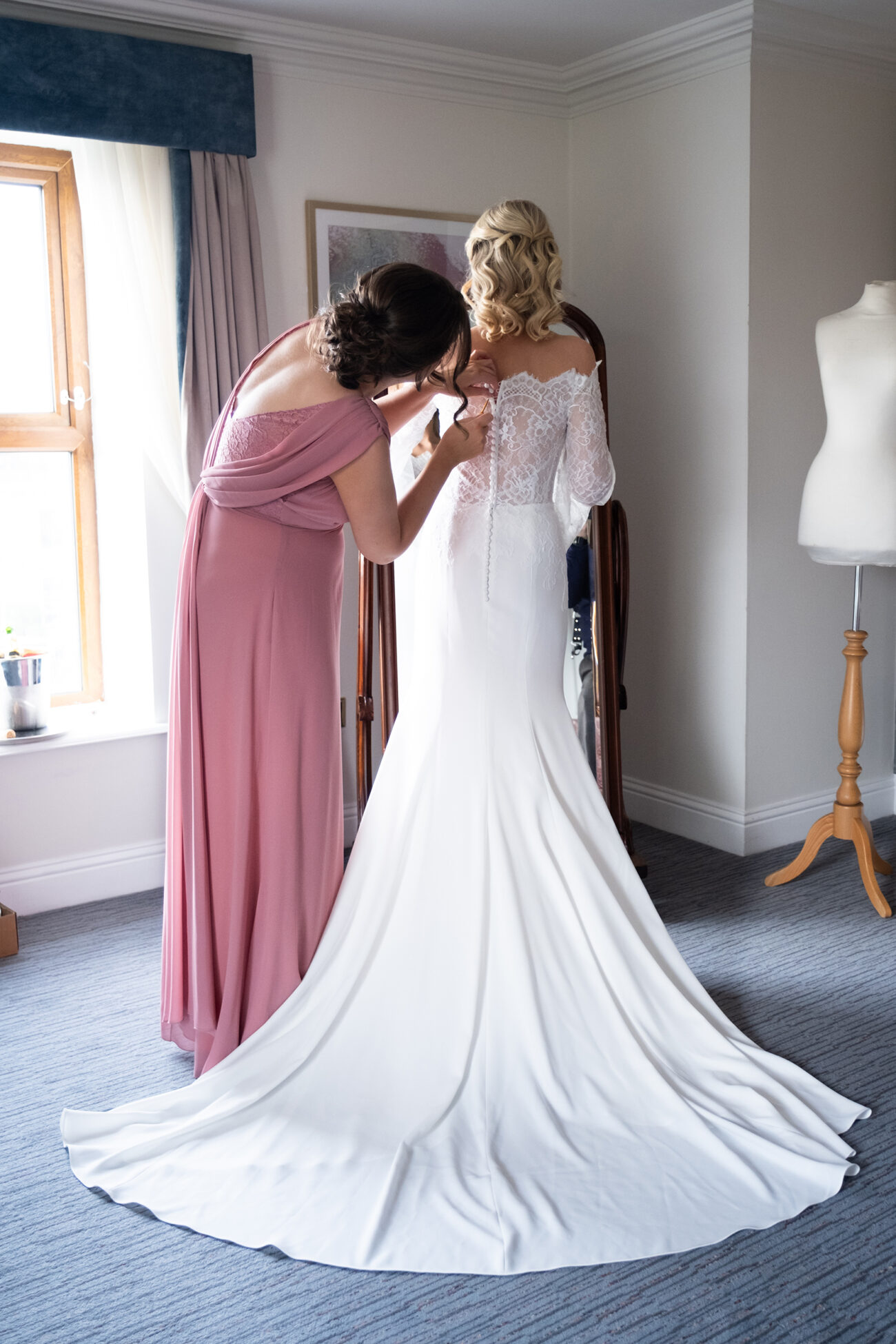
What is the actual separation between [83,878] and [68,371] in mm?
1704

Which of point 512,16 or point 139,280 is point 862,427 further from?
point 139,280

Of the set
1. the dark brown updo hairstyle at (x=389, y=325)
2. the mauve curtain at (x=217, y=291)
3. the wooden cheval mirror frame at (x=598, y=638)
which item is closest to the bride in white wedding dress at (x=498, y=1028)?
the dark brown updo hairstyle at (x=389, y=325)

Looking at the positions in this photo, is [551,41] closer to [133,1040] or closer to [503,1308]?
[133,1040]

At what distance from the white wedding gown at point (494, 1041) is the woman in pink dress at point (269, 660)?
0.37 feet

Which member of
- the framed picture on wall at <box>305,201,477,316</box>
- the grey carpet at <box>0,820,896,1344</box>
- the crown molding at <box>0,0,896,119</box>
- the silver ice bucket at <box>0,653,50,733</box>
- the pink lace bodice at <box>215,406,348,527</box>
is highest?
the crown molding at <box>0,0,896,119</box>

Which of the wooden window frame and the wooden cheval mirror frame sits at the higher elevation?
the wooden window frame

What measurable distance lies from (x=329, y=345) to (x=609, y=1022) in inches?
60.1

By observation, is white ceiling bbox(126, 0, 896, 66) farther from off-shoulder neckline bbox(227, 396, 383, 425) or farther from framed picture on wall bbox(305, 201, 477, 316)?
off-shoulder neckline bbox(227, 396, 383, 425)

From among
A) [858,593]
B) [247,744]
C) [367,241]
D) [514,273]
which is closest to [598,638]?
[858,593]

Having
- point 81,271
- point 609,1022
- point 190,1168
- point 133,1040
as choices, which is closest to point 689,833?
point 609,1022

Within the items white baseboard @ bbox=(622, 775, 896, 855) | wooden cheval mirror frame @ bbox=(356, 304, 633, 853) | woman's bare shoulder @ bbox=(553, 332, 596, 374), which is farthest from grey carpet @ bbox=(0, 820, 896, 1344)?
woman's bare shoulder @ bbox=(553, 332, 596, 374)

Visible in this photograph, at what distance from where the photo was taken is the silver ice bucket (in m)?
3.75

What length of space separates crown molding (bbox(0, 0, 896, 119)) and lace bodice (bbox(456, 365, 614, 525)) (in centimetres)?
191

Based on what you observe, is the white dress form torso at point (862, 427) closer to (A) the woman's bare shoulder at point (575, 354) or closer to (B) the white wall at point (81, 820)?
(A) the woman's bare shoulder at point (575, 354)
